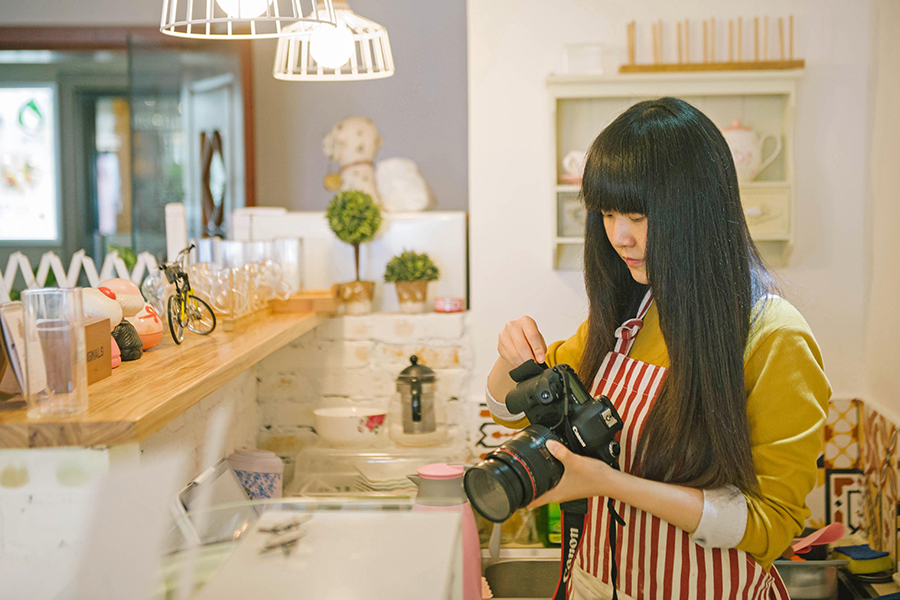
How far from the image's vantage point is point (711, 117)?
6.59ft

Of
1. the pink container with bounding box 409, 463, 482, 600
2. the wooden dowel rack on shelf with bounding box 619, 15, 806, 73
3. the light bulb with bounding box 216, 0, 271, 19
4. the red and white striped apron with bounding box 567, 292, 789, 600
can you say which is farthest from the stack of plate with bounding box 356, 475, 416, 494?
the wooden dowel rack on shelf with bounding box 619, 15, 806, 73

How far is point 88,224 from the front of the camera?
3.77 m

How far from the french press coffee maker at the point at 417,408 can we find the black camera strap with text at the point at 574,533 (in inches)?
→ 35.0

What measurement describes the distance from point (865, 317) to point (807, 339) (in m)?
1.18

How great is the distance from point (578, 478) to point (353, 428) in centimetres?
119

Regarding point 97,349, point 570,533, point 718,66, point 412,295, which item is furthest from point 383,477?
point 718,66

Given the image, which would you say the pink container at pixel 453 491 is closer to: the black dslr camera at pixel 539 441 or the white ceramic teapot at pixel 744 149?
the black dslr camera at pixel 539 441

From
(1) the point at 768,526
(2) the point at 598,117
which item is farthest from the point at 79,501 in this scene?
(2) the point at 598,117

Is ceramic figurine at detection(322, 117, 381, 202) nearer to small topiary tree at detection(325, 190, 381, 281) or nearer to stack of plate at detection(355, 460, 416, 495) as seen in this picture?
small topiary tree at detection(325, 190, 381, 281)

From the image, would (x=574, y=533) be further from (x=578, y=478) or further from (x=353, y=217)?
(x=353, y=217)

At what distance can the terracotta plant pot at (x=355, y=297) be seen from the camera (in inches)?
86.4

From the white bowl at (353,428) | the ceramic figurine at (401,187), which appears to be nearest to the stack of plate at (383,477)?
the white bowl at (353,428)

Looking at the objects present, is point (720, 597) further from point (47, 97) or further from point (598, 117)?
point (47, 97)

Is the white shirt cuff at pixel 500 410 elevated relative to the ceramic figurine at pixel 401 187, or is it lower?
lower
